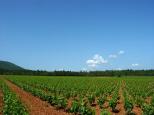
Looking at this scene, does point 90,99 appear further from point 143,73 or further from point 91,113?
point 143,73

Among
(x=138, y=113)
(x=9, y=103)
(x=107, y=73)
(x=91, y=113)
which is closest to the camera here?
(x=91, y=113)

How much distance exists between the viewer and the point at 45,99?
25.4m

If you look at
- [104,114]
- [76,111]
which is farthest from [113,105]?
[104,114]

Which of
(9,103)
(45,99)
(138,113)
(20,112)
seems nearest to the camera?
(20,112)

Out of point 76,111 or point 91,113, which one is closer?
point 91,113

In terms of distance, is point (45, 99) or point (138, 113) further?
point (45, 99)

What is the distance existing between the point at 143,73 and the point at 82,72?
91.5ft

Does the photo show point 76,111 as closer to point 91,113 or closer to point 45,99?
point 91,113

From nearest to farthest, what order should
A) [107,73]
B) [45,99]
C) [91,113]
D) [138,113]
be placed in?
1. [91,113]
2. [138,113]
3. [45,99]
4. [107,73]

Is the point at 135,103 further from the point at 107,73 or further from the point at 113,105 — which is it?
the point at 107,73

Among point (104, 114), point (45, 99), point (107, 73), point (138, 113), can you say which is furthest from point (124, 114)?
point (107, 73)

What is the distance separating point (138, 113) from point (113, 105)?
1953mm

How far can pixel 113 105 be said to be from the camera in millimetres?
20547

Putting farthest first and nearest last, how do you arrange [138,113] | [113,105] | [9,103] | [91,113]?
[113,105], [138,113], [9,103], [91,113]
